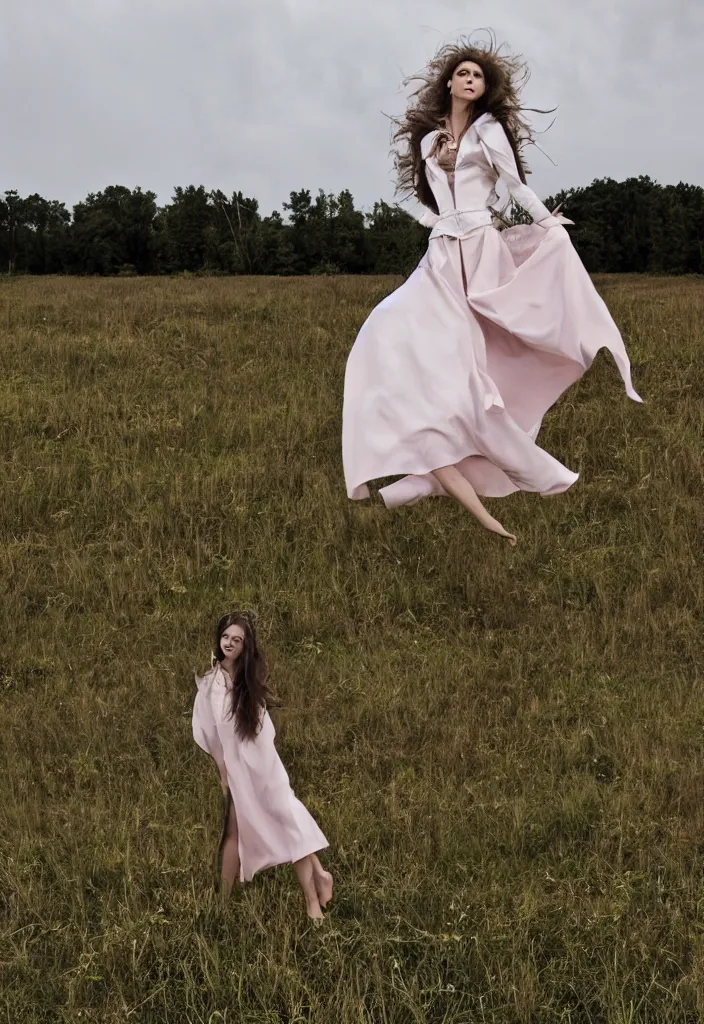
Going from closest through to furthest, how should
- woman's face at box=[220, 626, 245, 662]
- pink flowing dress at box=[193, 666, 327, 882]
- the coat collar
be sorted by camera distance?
woman's face at box=[220, 626, 245, 662] < pink flowing dress at box=[193, 666, 327, 882] < the coat collar

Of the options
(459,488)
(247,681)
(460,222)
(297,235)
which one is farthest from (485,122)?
(297,235)

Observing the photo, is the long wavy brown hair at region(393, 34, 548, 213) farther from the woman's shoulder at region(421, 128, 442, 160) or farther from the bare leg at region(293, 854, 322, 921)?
the bare leg at region(293, 854, 322, 921)

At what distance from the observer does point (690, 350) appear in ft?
47.1

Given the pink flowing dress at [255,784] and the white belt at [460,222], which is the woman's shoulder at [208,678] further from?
the white belt at [460,222]

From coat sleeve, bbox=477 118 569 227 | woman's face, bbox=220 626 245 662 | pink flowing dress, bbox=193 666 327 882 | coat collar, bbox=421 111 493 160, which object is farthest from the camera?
coat collar, bbox=421 111 493 160

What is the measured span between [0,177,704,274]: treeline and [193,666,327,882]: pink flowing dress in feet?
139

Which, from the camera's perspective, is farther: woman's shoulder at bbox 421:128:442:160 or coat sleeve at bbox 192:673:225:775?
woman's shoulder at bbox 421:128:442:160

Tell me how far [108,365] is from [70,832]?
1016 cm

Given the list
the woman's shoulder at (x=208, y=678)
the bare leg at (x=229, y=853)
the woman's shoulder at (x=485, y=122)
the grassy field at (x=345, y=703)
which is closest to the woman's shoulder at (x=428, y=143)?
the woman's shoulder at (x=485, y=122)

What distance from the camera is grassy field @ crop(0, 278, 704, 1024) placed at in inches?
182

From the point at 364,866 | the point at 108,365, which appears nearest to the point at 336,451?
the point at 108,365

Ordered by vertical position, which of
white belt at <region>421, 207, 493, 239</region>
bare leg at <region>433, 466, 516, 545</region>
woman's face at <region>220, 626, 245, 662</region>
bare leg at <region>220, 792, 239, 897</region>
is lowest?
bare leg at <region>220, 792, 239, 897</region>

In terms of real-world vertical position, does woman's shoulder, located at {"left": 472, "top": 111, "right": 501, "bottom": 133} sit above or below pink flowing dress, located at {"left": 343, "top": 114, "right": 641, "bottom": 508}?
above

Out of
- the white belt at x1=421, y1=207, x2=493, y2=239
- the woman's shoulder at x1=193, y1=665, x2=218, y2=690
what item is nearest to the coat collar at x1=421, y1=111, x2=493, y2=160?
the white belt at x1=421, y1=207, x2=493, y2=239
